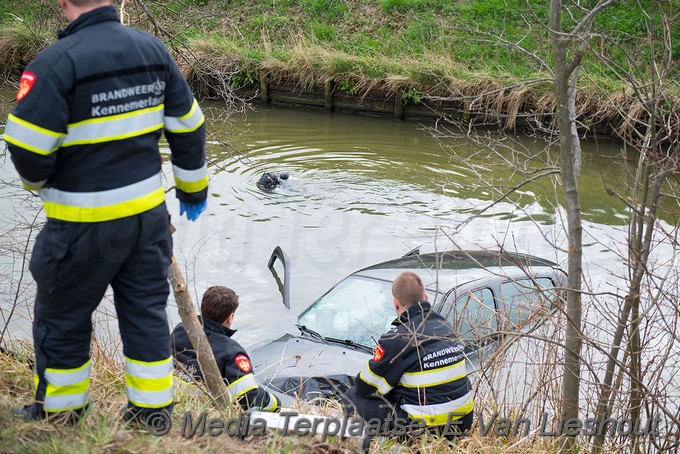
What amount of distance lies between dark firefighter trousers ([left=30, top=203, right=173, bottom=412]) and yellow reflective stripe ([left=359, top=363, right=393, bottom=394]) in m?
1.62

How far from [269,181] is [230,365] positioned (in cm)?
784

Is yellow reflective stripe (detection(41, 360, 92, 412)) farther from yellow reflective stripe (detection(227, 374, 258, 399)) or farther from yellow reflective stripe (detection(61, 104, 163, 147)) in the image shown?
yellow reflective stripe (detection(227, 374, 258, 399))

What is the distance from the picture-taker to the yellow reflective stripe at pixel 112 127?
9.77 ft

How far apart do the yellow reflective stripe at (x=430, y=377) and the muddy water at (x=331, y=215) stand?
2.33 meters

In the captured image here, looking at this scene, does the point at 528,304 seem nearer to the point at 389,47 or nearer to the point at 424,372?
the point at 424,372

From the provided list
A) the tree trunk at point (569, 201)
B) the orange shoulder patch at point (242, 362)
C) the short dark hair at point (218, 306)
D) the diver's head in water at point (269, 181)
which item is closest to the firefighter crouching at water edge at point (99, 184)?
the orange shoulder patch at point (242, 362)

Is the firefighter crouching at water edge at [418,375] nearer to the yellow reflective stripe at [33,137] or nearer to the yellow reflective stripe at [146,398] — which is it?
the yellow reflective stripe at [146,398]

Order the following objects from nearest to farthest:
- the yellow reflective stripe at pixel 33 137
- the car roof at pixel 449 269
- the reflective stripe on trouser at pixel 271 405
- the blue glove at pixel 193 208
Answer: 1. the yellow reflective stripe at pixel 33 137
2. the blue glove at pixel 193 208
3. the reflective stripe on trouser at pixel 271 405
4. the car roof at pixel 449 269

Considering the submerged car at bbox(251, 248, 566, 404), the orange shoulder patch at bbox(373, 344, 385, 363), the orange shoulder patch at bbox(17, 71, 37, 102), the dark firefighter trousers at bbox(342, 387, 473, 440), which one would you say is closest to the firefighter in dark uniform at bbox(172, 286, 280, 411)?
the dark firefighter trousers at bbox(342, 387, 473, 440)

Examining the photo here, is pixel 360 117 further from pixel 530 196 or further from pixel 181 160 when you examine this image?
pixel 181 160

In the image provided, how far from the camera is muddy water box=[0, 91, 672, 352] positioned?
30.5ft

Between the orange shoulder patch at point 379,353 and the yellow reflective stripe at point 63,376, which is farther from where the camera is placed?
the orange shoulder patch at point 379,353

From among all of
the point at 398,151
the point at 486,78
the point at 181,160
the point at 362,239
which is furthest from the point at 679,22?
the point at 181,160

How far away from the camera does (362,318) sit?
21.9 ft
